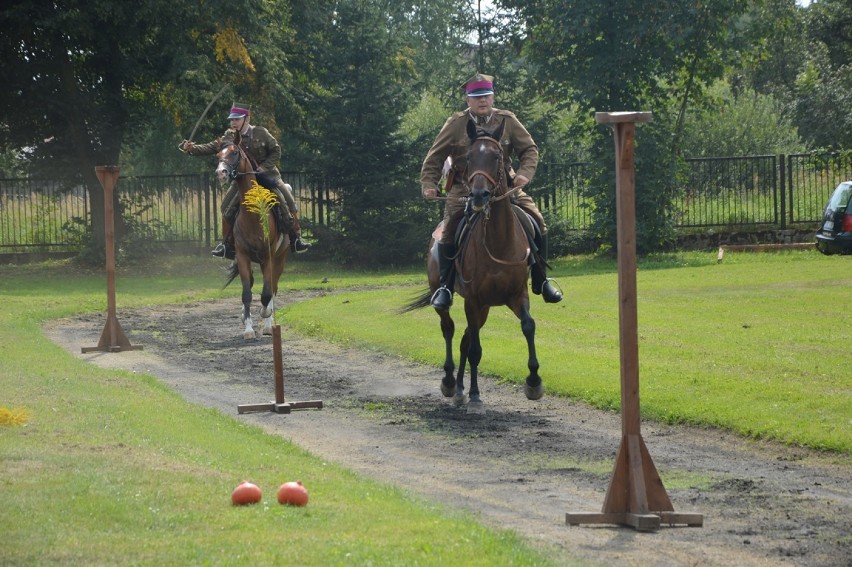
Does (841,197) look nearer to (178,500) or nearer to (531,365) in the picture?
(531,365)

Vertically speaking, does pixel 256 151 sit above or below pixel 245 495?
above

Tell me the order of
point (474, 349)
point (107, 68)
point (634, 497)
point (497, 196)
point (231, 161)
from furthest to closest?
point (107, 68) < point (231, 161) < point (474, 349) < point (497, 196) < point (634, 497)

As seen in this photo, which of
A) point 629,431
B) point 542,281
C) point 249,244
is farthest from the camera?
point 249,244

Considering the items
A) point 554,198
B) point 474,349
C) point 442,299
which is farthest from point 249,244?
point 554,198

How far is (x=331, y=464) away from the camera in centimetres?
1027

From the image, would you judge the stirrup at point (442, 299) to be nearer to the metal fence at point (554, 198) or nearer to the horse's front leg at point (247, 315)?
the horse's front leg at point (247, 315)

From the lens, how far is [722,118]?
57250 mm

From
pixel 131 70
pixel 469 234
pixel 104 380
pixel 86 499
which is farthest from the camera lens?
pixel 131 70

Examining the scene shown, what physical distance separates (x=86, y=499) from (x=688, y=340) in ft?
36.9

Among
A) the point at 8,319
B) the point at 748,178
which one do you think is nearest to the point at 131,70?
the point at 8,319

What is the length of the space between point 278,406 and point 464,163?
343 cm

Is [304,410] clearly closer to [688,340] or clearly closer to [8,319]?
[688,340]

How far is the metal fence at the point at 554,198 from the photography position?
124ft

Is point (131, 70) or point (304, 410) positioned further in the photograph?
point (131, 70)
